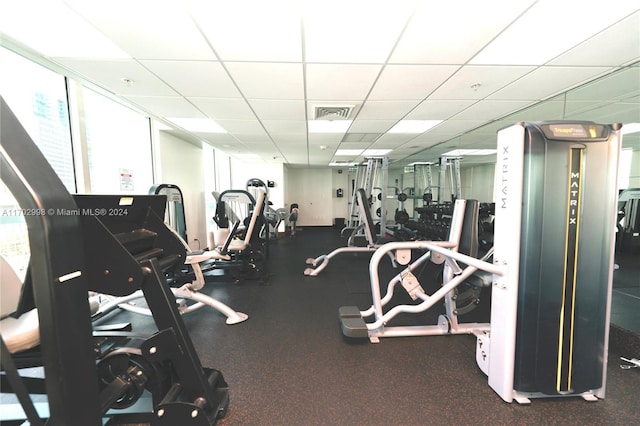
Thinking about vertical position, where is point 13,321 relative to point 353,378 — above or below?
above

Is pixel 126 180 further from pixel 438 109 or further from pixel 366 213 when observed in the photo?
pixel 438 109

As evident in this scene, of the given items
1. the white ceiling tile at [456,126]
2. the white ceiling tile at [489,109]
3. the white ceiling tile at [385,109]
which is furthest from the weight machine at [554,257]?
the white ceiling tile at [456,126]

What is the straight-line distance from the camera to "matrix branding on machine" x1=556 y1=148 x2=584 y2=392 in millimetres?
1339

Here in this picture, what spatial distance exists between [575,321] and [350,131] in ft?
12.2

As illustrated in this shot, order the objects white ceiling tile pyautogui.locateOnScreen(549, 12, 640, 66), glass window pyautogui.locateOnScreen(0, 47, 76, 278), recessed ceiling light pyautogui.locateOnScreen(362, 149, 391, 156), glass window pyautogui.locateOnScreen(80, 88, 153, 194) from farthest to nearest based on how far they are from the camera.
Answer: recessed ceiling light pyautogui.locateOnScreen(362, 149, 391, 156) → glass window pyautogui.locateOnScreen(80, 88, 153, 194) → glass window pyautogui.locateOnScreen(0, 47, 76, 278) → white ceiling tile pyautogui.locateOnScreen(549, 12, 640, 66)

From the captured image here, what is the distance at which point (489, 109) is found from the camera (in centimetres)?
329

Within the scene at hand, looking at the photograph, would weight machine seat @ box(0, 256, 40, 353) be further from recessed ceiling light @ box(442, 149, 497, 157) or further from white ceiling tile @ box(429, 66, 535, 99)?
recessed ceiling light @ box(442, 149, 497, 157)

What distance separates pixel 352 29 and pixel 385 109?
169 cm

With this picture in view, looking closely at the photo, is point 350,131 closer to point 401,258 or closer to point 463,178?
point 401,258

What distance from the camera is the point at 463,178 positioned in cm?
646

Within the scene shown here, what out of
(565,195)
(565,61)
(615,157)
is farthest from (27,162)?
(565,61)

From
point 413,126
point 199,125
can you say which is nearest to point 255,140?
point 199,125

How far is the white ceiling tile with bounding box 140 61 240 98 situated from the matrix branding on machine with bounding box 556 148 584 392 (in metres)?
2.73

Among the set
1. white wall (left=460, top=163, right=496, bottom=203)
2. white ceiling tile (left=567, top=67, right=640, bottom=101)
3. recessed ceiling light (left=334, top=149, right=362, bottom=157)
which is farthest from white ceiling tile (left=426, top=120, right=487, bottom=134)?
white wall (left=460, top=163, right=496, bottom=203)
